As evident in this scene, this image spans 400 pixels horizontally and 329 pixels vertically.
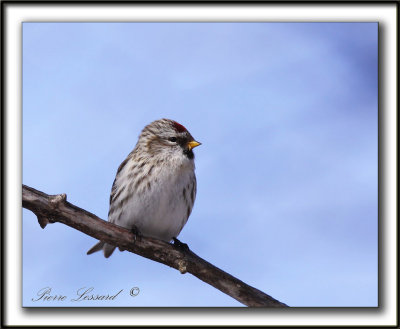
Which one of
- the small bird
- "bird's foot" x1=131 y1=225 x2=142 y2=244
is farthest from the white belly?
"bird's foot" x1=131 y1=225 x2=142 y2=244

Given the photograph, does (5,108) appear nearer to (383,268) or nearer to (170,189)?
(170,189)

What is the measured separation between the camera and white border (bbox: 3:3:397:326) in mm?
3051

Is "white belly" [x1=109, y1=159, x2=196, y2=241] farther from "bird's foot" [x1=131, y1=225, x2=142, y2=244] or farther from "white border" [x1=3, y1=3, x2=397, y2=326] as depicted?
"white border" [x1=3, y1=3, x2=397, y2=326]

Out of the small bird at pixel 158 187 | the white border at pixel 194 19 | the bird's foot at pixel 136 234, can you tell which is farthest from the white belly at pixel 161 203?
the white border at pixel 194 19

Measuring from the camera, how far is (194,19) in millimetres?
3232

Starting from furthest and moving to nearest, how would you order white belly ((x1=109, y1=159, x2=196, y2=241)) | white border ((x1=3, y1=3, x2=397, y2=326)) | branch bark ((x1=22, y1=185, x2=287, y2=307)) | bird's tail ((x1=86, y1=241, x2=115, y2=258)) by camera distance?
bird's tail ((x1=86, y1=241, x2=115, y2=258)), white belly ((x1=109, y1=159, x2=196, y2=241)), branch bark ((x1=22, y1=185, x2=287, y2=307)), white border ((x1=3, y1=3, x2=397, y2=326))

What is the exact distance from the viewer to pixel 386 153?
318 cm

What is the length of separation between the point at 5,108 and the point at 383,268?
88.4 inches

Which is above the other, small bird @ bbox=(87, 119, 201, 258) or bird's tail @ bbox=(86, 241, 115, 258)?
small bird @ bbox=(87, 119, 201, 258)

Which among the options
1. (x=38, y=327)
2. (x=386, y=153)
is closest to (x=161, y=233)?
(x=38, y=327)

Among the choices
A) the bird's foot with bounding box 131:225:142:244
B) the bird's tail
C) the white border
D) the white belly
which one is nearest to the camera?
the white border

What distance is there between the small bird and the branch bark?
0.49 feet

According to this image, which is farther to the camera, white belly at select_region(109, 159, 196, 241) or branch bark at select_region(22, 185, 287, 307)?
white belly at select_region(109, 159, 196, 241)

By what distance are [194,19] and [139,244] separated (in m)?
1.36
